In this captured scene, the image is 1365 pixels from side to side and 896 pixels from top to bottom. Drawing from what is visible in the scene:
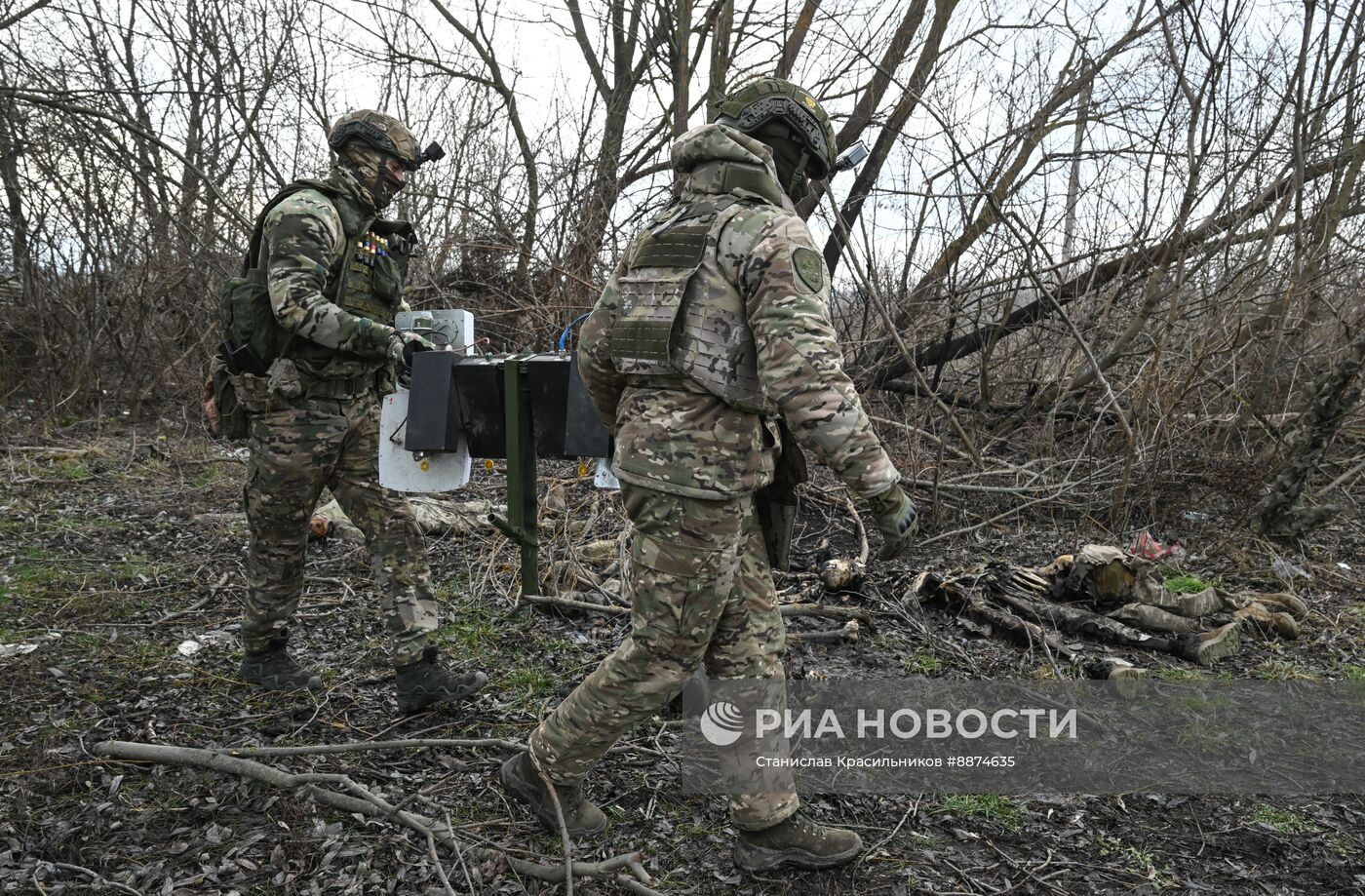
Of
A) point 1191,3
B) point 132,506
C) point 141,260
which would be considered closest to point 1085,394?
point 1191,3

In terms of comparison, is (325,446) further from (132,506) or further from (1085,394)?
(1085,394)

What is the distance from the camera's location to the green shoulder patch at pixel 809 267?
2.09m

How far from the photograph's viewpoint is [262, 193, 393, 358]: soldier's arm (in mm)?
2898

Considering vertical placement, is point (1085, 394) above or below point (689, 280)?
below

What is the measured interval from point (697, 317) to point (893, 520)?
672mm

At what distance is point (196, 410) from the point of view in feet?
30.0

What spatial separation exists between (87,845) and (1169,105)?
21.0 ft

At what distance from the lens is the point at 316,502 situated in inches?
124

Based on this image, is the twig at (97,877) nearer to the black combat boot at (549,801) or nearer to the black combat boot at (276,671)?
the black combat boot at (549,801)

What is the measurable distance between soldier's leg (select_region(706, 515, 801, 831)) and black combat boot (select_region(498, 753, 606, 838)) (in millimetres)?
420

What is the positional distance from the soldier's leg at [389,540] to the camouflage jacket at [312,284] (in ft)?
0.83

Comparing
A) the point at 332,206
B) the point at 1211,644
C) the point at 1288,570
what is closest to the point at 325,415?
the point at 332,206

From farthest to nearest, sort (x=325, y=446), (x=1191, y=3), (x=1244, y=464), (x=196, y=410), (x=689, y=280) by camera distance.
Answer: (x=196, y=410) < (x=1244, y=464) < (x=1191, y=3) < (x=325, y=446) < (x=689, y=280)

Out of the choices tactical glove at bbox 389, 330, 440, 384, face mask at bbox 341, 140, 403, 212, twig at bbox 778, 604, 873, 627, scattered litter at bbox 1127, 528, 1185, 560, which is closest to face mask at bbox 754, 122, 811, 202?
tactical glove at bbox 389, 330, 440, 384
